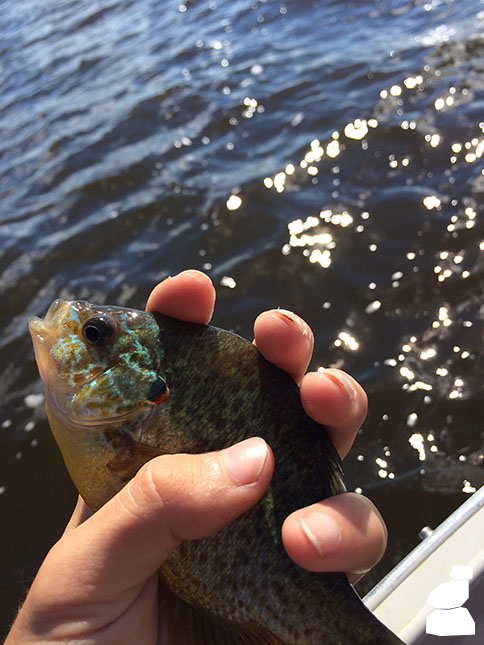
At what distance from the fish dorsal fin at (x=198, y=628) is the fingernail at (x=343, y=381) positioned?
1049 mm

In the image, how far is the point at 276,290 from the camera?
644cm

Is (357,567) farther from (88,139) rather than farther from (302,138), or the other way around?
(88,139)

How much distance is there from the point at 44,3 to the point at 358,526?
2381 cm

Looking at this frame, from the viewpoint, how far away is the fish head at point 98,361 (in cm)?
244

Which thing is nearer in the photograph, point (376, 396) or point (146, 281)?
point (376, 396)

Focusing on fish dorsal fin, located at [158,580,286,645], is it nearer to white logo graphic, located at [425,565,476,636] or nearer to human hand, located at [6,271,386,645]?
human hand, located at [6,271,386,645]

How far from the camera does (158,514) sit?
205 centimetres

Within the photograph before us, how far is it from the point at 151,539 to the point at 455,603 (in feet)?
5.26

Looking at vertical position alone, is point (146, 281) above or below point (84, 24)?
below

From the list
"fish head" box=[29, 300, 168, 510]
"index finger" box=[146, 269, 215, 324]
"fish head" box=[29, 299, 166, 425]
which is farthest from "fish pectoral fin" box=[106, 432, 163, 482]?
"index finger" box=[146, 269, 215, 324]

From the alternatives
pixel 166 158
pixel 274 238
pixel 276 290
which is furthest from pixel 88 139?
pixel 276 290

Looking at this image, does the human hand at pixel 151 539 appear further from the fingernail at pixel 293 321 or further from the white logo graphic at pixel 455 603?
the fingernail at pixel 293 321

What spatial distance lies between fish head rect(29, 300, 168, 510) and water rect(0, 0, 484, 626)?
2682 millimetres

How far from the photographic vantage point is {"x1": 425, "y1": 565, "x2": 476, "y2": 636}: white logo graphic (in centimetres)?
272
